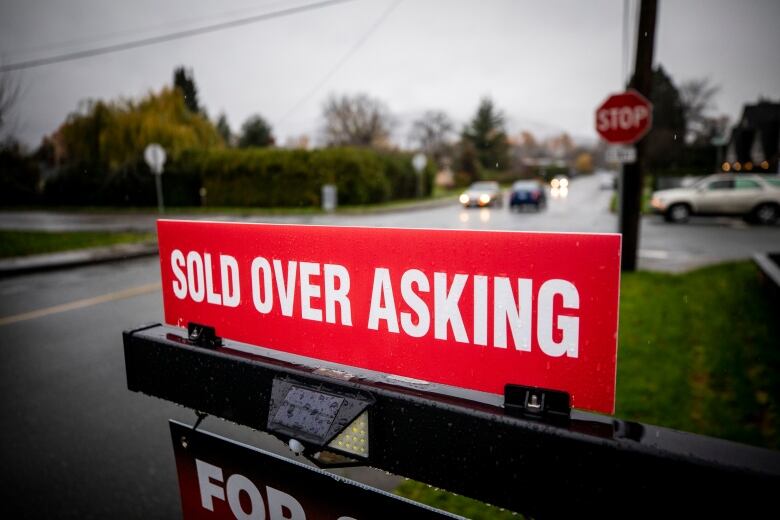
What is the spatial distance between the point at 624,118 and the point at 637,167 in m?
1.00

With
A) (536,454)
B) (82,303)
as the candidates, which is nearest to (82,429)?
(536,454)

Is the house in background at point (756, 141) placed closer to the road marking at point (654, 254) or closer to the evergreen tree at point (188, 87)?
the road marking at point (654, 254)

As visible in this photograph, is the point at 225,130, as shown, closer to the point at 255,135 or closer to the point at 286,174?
the point at 255,135

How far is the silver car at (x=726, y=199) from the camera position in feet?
52.3

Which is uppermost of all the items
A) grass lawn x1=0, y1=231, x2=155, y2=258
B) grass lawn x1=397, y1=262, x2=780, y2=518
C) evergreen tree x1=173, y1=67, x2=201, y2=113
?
evergreen tree x1=173, y1=67, x2=201, y2=113

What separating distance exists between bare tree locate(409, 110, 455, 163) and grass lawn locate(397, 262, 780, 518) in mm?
25531

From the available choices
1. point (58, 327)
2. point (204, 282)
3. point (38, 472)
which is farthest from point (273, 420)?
point (58, 327)

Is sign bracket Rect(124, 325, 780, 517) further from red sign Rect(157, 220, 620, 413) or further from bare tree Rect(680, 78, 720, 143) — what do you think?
bare tree Rect(680, 78, 720, 143)

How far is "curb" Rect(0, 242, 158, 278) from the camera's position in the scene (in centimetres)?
918

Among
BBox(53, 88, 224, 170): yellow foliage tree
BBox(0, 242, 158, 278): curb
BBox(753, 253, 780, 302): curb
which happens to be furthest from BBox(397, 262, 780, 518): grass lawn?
BBox(53, 88, 224, 170): yellow foliage tree

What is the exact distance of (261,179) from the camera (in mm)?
20688

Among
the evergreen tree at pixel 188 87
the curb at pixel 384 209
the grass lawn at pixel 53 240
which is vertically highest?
the evergreen tree at pixel 188 87

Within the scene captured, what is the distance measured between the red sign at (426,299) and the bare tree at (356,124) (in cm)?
3995

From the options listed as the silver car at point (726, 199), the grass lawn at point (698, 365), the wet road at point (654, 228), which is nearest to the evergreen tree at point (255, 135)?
the wet road at point (654, 228)
